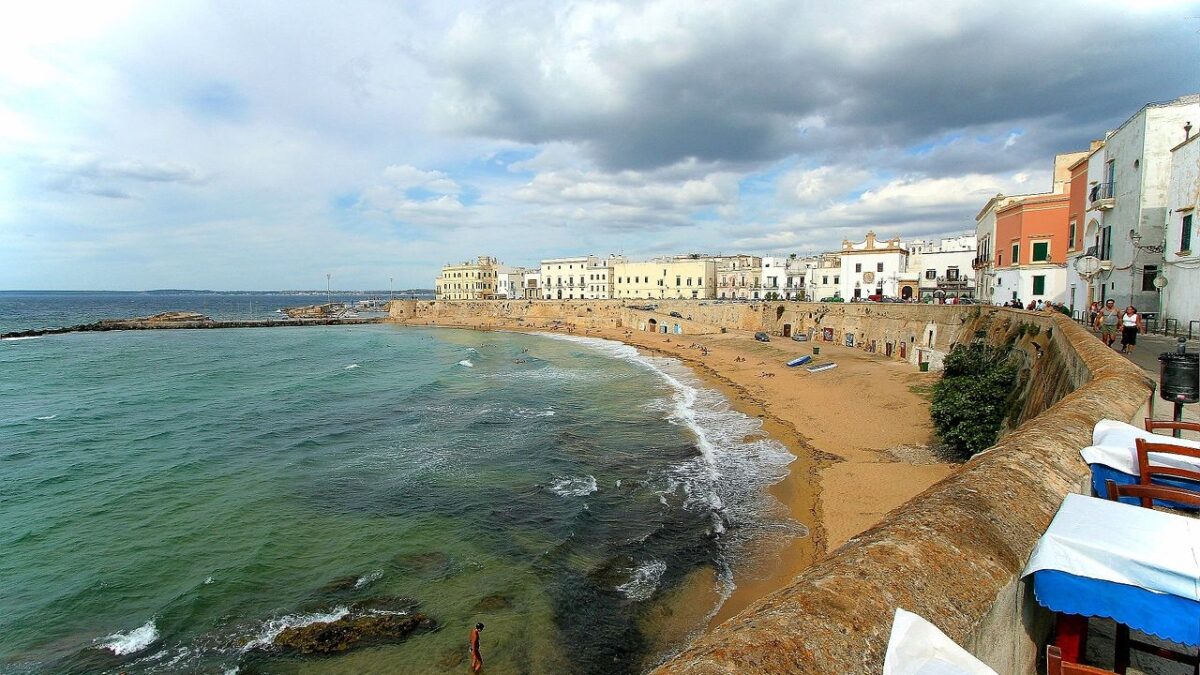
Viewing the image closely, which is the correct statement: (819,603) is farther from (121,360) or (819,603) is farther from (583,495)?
(121,360)

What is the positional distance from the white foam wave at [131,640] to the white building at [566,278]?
302ft

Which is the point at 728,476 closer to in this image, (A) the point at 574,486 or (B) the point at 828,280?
(A) the point at 574,486

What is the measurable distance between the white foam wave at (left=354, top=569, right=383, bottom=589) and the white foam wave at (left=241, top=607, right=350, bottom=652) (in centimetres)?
96

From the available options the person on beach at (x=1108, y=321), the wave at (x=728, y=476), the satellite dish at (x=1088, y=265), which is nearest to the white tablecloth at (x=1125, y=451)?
the wave at (x=728, y=476)

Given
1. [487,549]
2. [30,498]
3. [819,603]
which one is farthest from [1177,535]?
[30,498]

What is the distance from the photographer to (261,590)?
13.7 metres

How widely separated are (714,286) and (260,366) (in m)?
66.0

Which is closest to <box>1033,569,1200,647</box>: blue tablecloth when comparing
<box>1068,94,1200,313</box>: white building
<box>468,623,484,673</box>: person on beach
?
<box>468,623,484,673</box>: person on beach

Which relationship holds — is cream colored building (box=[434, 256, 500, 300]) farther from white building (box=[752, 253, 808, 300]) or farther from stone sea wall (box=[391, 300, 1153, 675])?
stone sea wall (box=[391, 300, 1153, 675])

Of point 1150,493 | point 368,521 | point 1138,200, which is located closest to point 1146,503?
point 1150,493

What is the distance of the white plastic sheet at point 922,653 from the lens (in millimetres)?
2519

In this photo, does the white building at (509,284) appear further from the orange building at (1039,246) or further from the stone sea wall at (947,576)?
the stone sea wall at (947,576)

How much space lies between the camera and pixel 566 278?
4193 inches

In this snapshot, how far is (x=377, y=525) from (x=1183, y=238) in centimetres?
2655
